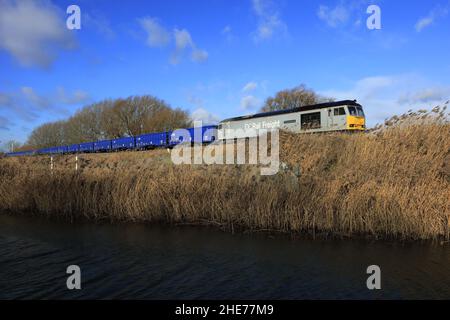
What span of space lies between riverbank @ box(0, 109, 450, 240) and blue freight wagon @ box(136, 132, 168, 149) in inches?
975

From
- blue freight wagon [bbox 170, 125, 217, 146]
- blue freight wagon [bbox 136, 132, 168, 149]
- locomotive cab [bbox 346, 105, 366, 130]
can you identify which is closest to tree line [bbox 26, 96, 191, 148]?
blue freight wagon [bbox 136, 132, 168, 149]

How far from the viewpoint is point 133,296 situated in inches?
301

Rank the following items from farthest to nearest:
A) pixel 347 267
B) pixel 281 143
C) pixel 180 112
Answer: pixel 180 112
pixel 281 143
pixel 347 267

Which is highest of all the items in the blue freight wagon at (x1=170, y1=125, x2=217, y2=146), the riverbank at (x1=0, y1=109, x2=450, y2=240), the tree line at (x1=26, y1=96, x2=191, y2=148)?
the tree line at (x1=26, y1=96, x2=191, y2=148)

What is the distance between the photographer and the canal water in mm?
7840

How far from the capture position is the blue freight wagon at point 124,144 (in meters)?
47.2

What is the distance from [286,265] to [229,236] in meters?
3.18

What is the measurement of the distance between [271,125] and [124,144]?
2151 cm

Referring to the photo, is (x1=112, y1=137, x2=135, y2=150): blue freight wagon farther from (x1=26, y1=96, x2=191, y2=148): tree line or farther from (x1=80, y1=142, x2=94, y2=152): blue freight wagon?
(x1=26, y1=96, x2=191, y2=148): tree line

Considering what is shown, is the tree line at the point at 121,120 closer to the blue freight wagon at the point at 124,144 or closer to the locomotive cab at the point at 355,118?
the blue freight wagon at the point at 124,144

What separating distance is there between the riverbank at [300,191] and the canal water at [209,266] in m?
0.81

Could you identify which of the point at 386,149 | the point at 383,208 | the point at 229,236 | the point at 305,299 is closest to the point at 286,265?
the point at 305,299
